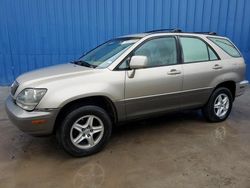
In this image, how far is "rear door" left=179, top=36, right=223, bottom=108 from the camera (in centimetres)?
403

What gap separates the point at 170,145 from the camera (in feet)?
12.1

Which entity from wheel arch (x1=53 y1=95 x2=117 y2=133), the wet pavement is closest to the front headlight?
wheel arch (x1=53 y1=95 x2=117 y2=133)

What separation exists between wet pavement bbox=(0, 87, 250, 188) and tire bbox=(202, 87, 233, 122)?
156mm

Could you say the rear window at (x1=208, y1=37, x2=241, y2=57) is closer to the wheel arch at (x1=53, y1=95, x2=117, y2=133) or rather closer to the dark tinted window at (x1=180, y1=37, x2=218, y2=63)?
the dark tinted window at (x1=180, y1=37, x2=218, y2=63)

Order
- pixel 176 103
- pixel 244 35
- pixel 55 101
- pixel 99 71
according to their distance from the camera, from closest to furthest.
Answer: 1. pixel 55 101
2. pixel 99 71
3. pixel 176 103
4. pixel 244 35

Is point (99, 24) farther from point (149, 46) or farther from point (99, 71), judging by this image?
point (99, 71)

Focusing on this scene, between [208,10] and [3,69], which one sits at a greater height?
[208,10]

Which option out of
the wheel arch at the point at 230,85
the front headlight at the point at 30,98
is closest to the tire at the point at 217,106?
the wheel arch at the point at 230,85

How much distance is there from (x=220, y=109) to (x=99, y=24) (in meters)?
4.29

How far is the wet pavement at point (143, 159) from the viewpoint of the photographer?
9.23 ft

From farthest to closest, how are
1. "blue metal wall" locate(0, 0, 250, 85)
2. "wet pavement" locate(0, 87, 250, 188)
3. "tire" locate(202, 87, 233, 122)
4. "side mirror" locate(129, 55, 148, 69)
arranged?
"blue metal wall" locate(0, 0, 250, 85) → "tire" locate(202, 87, 233, 122) → "side mirror" locate(129, 55, 148, 69) → "wet pavement" locate(0, 87, 250, 188)

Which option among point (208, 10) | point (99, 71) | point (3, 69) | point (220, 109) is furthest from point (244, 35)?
point (3, 69)

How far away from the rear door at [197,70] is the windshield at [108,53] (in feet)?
3.14

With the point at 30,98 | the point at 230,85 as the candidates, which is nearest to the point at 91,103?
the point at 30,98
